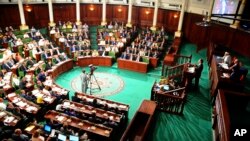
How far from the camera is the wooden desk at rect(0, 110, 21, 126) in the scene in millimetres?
8828

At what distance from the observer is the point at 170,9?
68.2 ft

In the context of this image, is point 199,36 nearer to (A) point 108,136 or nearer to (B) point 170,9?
(B) point 170,9

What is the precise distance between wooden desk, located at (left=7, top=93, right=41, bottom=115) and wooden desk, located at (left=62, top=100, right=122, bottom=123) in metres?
1.19

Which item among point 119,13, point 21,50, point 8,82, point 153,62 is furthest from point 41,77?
point 119,13

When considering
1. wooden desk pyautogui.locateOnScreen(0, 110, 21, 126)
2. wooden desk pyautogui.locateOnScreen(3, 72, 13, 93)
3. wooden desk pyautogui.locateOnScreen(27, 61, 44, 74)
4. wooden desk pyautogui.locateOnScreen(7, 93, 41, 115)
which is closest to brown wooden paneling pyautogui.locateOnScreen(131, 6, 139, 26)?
wooden desk pyautogui.locateOnScreen(27, 61, 44, 74)

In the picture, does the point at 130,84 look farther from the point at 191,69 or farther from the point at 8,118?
the point at 8,118

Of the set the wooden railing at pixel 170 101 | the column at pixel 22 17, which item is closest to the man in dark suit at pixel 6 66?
the column at pixel 22 17

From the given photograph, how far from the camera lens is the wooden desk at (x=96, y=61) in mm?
15500

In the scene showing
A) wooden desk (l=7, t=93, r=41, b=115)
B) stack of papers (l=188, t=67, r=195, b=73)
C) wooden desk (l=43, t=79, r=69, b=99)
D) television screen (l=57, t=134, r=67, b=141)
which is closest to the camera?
television screen (l=57, t=134, r=67, b=141)

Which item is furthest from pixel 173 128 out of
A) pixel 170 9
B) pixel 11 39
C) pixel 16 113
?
pixel 170 9

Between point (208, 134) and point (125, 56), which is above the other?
point (125, 56)

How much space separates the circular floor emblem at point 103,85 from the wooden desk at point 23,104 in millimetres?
3077

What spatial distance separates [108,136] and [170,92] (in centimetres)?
376

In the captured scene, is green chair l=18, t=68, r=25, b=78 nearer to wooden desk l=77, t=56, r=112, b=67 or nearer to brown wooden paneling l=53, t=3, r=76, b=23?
wooden desk l=77, t=56, r=112, b=67
